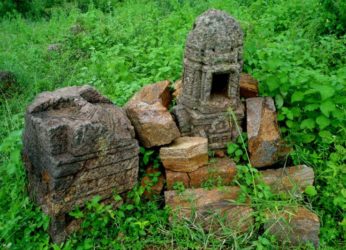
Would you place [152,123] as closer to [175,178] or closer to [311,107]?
[175,178]

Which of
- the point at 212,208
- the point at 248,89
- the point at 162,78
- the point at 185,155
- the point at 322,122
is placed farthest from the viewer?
the point at 162,78

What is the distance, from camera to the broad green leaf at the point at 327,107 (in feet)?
12.9

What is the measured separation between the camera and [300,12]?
7027mm

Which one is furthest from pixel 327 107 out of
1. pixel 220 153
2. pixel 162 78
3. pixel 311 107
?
pixel 162 78

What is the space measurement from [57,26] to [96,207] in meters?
5.93

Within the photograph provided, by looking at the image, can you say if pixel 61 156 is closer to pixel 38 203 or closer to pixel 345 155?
pixel 38 203

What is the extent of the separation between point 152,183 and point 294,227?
1.29 meters

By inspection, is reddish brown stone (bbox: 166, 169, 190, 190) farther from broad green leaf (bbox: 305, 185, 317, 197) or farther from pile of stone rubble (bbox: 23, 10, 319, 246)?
broad green leaf (bbox: 305, 185, 317, 197)

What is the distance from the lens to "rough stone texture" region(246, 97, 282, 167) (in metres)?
3.89

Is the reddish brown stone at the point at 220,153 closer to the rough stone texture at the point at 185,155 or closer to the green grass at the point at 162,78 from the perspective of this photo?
the rough stone texture at the point at 185,155

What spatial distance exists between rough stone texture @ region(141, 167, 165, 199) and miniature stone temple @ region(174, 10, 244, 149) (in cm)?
50

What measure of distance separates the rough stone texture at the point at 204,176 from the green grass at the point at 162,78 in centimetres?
15

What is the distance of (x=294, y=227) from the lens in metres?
3.50

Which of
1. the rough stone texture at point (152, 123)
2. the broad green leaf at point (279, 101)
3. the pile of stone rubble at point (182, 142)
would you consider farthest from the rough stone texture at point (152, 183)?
the broad green leaf at point (279, 101)
